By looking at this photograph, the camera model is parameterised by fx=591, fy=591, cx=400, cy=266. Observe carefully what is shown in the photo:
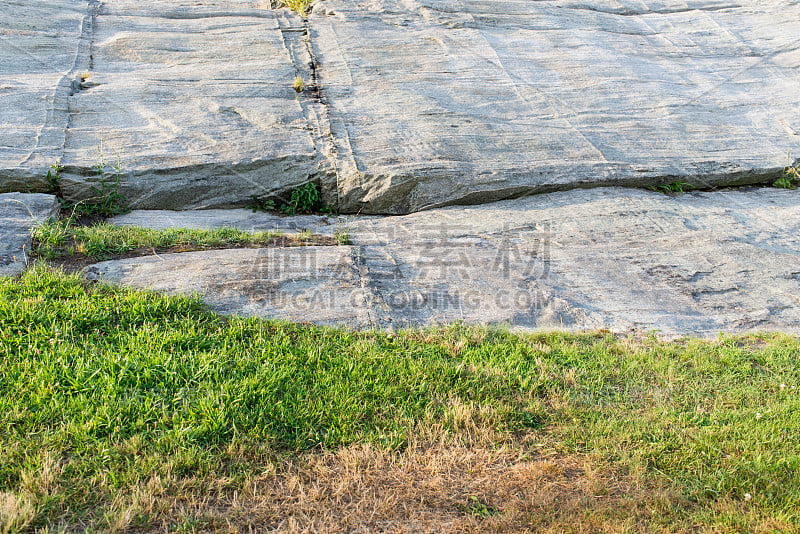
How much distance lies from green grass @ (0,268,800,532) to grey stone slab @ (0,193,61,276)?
0.46m

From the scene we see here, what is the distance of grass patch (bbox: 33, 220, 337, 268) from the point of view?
4.82 m

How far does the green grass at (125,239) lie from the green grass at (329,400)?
1.91 feet

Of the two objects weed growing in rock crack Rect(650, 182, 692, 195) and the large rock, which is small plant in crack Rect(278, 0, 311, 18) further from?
weed growing in rock crack Rect(650, 182, 692, 195)

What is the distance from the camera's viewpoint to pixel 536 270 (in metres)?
5.23

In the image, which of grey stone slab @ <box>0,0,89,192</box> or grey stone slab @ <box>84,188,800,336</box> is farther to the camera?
grey stone slab @ <box>0,0,89,192</box>

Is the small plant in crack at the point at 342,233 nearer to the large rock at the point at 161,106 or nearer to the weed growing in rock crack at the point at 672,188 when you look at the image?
the large rock at the point at 161,106

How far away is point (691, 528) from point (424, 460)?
1.27 meters

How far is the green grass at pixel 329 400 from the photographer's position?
280cm

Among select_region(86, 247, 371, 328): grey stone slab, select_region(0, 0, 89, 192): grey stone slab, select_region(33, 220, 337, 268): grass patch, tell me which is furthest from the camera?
select_region(0, 0, 89, 192): grey stone slab

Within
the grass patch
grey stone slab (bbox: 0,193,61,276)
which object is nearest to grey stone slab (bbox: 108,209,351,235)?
the grass patch

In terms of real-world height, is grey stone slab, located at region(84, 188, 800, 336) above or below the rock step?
below

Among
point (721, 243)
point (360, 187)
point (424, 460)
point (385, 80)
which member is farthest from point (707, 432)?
point (385, 80)

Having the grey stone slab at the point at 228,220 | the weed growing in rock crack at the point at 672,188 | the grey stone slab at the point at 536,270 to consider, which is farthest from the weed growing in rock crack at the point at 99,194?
the weed growing in rock crack at the point at 672,188

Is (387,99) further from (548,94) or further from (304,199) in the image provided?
(548,94)
